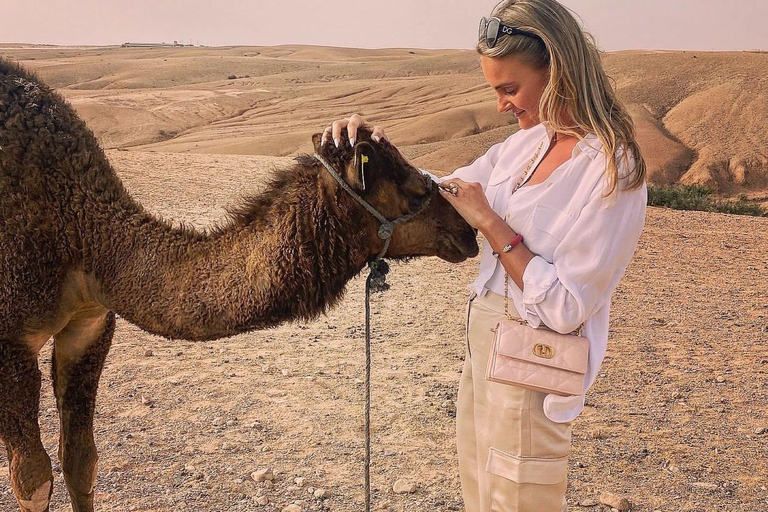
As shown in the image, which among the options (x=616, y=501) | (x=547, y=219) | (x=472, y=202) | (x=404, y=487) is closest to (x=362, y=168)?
(x=472, y=202)

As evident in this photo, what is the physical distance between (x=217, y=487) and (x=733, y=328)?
6.02 metres

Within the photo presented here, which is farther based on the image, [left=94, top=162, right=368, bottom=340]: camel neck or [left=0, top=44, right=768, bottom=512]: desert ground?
[left=0, top=44, right=768, bottom=512]: desert ground

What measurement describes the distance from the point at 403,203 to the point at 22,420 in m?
2.08

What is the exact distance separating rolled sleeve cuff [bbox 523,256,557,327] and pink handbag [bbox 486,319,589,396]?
0.40ft

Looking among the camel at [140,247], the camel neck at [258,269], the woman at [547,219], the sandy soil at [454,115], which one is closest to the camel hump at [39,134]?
the camel at [140,247]

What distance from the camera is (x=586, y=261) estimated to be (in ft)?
7.81

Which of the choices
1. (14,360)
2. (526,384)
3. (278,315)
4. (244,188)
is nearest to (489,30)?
(526,384)

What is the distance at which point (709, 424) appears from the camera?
18.8 feet

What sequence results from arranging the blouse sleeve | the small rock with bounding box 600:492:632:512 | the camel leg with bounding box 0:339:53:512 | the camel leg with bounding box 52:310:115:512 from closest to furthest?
the blouse sleeve < the camel leg with bounding box 0:339:53:512 < the camel leg with bounding box 52:310:115:512 < the small rock with bounding box 600:492:632:512

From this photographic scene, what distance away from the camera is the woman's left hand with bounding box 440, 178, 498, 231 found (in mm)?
2584

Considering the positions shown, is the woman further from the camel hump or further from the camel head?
the camel hump

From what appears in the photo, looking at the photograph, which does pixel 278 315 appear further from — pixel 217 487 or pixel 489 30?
pixel 217 487

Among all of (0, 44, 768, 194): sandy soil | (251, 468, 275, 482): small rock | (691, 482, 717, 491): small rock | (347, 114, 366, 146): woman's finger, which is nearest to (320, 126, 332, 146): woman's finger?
(347, 114, 366, 146): woman's finger

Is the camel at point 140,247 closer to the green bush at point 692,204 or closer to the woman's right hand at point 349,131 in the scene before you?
the woman's right hand at point 349,131
